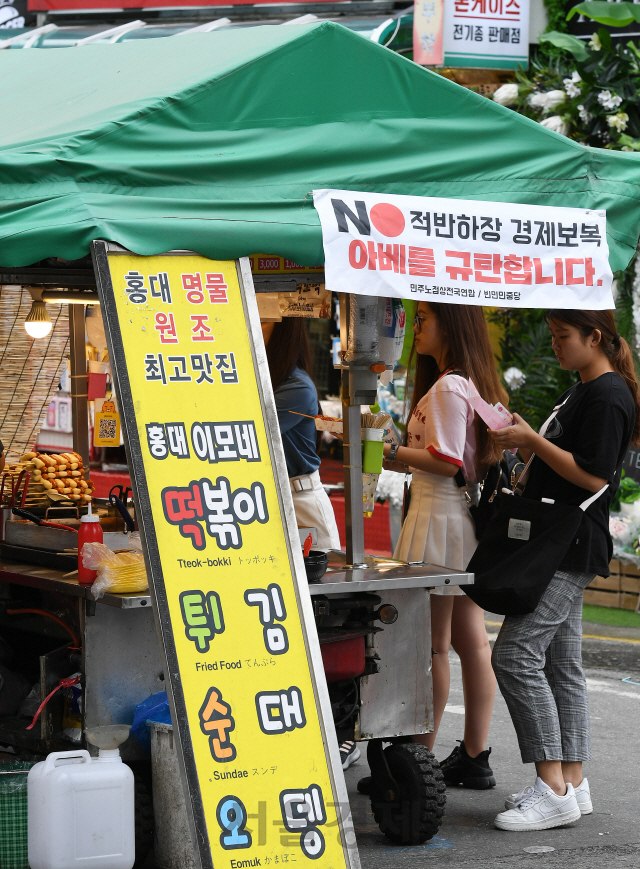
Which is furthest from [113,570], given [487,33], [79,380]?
[487,33]

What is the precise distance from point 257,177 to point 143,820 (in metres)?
2.44

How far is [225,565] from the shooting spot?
3.82m

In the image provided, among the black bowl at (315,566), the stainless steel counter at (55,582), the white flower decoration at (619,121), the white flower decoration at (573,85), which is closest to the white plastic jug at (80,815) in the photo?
the stainless steel counter at (55,582)

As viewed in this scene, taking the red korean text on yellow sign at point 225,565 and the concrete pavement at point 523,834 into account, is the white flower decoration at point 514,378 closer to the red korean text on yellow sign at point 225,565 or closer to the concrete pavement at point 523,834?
the concrete pavement at point 523,834

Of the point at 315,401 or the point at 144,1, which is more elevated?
the point at 144,1

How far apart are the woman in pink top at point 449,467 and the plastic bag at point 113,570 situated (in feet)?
4.60

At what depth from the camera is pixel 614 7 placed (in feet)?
32.8

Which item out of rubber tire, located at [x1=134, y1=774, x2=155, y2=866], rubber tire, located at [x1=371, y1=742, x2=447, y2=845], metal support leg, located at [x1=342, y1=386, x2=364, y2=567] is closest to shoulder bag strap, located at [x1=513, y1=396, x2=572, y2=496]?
metal support leg, located at [x1=342, y1=386, x2=364, y2=567]

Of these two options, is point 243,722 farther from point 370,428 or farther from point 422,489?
point 422,489

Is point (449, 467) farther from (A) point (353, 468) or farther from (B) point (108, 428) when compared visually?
(B) point (108, 428)

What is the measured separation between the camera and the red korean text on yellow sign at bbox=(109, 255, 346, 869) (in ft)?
11.9

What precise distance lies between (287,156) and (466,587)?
200 cm

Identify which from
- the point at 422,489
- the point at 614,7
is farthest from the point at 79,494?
the point at 614,7

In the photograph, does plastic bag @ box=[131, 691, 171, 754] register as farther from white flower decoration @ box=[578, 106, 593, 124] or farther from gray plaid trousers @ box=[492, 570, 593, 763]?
white flower decoration @ box=[578, 106, 593, 124]
